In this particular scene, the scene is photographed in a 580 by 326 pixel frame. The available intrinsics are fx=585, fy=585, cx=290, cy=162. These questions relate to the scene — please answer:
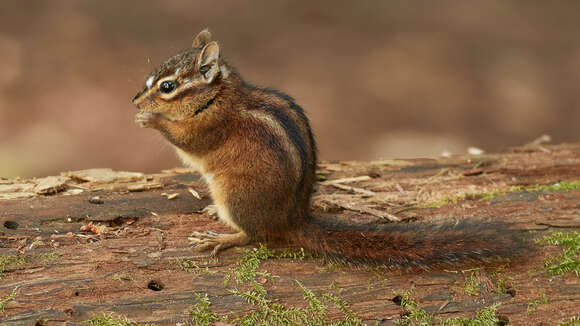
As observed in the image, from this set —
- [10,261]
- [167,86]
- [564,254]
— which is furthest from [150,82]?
[564,254]

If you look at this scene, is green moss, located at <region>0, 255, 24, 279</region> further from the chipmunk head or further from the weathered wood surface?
the chipmunk head

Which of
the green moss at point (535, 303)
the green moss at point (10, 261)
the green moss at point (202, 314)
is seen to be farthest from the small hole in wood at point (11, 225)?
the green moss at point (535, 303)

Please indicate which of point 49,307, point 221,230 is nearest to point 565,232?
point 221,230

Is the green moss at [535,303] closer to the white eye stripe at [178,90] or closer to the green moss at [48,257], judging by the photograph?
the white eye stripe at [178,90]

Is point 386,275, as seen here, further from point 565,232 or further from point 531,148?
point 531,148

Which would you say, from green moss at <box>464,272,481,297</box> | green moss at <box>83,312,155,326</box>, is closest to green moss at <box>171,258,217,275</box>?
green moss at <box>83,312,155,326</box>

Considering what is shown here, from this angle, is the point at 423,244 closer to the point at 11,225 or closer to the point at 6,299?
the point at 6,299

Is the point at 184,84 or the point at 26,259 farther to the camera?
the point at 184,84
